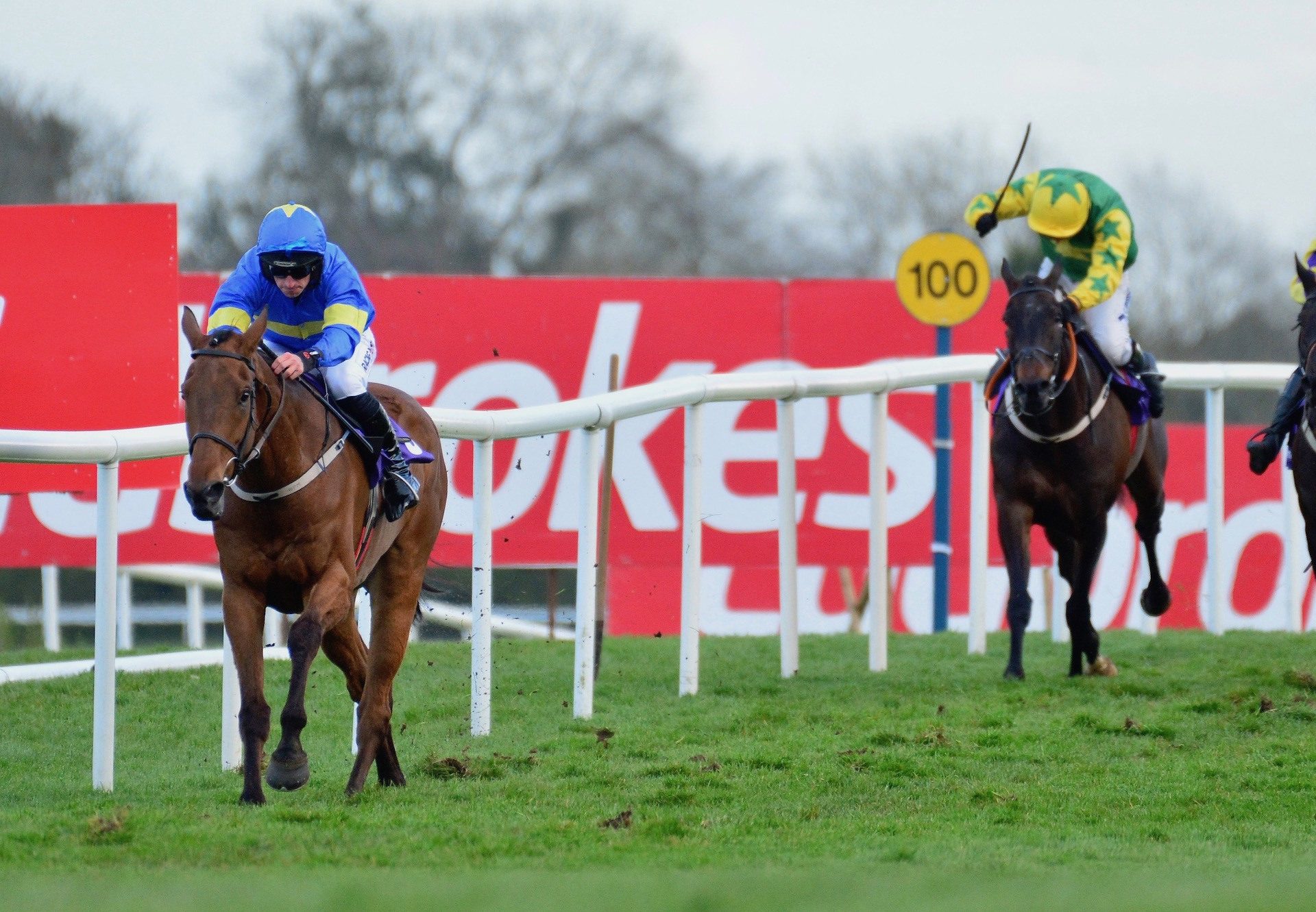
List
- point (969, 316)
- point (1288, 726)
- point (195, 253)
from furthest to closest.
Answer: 1. point (195, 253)
2. point (969, 316)
3. point (1288, 726)

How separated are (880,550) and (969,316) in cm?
299

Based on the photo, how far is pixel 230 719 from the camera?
5855 mm

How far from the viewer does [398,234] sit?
35.7 meters

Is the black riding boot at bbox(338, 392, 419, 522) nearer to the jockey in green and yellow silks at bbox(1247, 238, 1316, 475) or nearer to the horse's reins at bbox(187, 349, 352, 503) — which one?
the horse's reins at bbox(187, 349, 352, 503)

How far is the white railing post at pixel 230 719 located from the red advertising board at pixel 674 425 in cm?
433

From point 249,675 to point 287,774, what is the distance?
0.30m

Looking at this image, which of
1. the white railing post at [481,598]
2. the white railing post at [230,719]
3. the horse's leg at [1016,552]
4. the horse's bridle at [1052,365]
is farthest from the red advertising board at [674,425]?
the white railing post at [230,719]

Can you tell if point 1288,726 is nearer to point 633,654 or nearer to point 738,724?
point 738,724

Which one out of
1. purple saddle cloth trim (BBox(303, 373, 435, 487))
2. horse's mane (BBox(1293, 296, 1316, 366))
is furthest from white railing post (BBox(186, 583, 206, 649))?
horse's mane (BBox(1293, 296, 1316, 366))

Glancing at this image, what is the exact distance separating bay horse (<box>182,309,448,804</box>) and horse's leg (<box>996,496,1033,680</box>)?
3312 millimetres

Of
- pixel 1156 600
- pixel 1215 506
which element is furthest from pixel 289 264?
pixel 1215 506

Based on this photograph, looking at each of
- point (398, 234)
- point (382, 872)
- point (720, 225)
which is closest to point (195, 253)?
point (398, 234)

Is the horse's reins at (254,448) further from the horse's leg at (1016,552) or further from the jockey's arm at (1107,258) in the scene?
the jockey's arm at (1107,258)

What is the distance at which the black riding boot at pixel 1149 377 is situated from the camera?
8.52 meters
